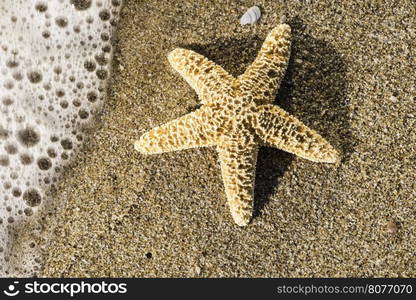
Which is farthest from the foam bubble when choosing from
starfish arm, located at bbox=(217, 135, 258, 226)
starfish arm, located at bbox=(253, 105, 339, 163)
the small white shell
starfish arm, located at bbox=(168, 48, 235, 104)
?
starfish arm, located at bbox=(253, 105, 339, 163)

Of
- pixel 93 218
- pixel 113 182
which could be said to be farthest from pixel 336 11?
pixel 93 218

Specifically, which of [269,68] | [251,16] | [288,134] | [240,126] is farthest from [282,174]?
[251,16]

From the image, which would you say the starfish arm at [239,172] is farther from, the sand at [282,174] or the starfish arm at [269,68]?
the starfish arm at [269,68]

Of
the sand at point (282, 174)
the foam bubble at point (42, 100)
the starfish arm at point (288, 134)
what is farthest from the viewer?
the foam bubble at point (42, 100)

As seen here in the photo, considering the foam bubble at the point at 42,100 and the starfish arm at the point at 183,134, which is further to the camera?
the foam bubble at the point at 42,100

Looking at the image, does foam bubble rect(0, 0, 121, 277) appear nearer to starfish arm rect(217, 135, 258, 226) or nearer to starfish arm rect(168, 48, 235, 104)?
starfish arm rect(168, 48, 235, 104)

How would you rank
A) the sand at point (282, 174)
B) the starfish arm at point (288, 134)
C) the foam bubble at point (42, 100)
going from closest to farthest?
the starfish arm at point (288, 134)
the sand at point (282, 174)
the foam bubble at point (42, 100)

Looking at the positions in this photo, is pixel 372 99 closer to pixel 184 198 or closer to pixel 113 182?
pixel 184 198

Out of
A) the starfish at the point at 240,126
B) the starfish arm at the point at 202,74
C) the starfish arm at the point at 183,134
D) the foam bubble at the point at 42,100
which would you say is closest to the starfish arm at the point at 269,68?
the starfish at the point at 240,126
